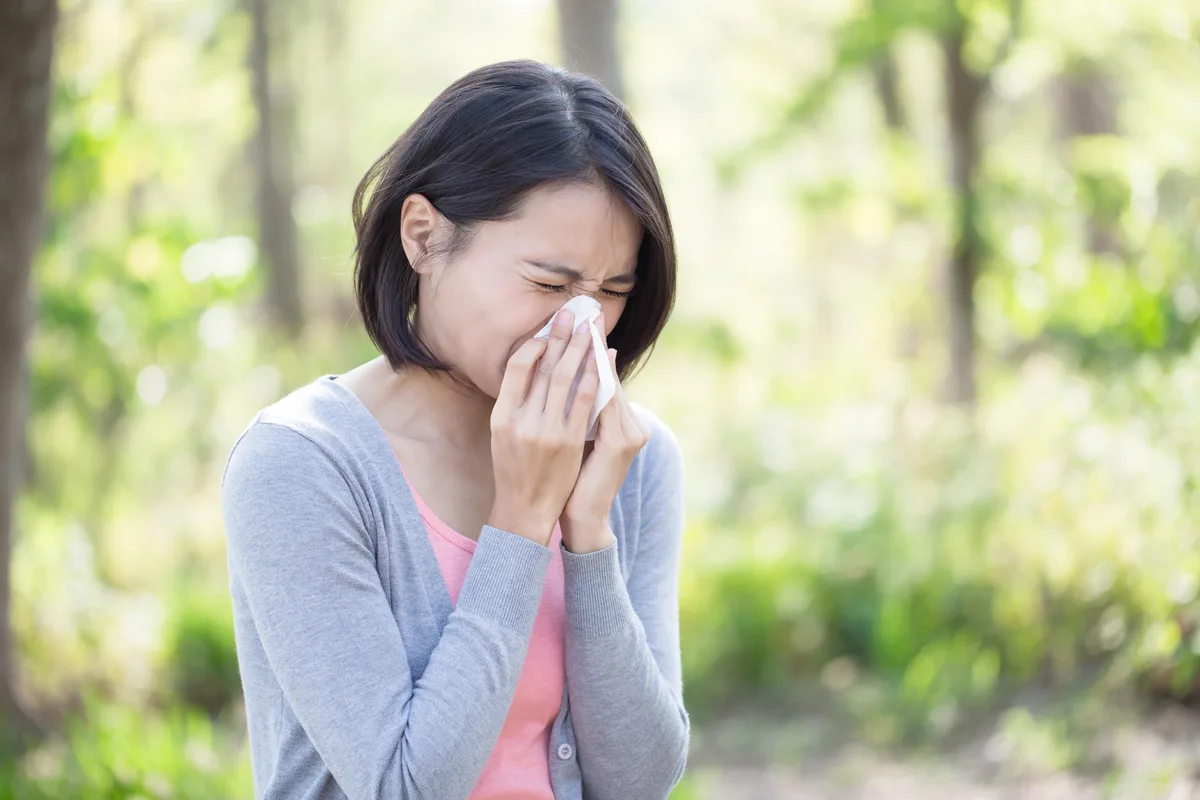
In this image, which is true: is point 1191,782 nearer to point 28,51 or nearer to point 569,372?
point 569,372

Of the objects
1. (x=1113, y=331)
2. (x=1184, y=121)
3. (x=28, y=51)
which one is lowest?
(x=1113, y=331)

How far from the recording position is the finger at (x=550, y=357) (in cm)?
151

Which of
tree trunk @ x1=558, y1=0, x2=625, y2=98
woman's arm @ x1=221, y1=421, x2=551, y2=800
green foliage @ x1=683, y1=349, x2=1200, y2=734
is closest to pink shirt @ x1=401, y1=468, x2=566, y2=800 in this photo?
woman's arm @ x1=221, y1=421, x2=551, y2=800

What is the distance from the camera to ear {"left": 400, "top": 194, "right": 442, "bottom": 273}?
5.19ft

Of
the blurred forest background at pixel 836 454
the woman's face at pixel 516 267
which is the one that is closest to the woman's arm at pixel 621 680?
the woman's face at pixel 516 267

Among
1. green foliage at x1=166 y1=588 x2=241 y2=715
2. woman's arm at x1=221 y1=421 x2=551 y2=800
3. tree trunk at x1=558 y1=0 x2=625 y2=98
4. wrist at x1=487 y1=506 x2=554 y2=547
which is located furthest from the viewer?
green foliage at x1=166 y1=588 x2=241 y2=715

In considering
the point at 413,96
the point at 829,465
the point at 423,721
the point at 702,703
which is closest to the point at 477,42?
the point at 413,96

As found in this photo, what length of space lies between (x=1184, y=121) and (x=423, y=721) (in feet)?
13.4

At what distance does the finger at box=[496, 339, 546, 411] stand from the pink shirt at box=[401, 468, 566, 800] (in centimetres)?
18

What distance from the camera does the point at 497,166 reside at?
1523 mm

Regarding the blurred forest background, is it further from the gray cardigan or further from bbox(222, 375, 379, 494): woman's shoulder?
bbox(222, 375, 379, 494): woman's shoulder

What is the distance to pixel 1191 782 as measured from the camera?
347 cm

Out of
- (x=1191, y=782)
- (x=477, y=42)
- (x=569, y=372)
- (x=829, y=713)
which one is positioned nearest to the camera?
(x=569, y=372)

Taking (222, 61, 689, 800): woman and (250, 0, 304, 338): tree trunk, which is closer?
(222, 61, 689, 800): woman
